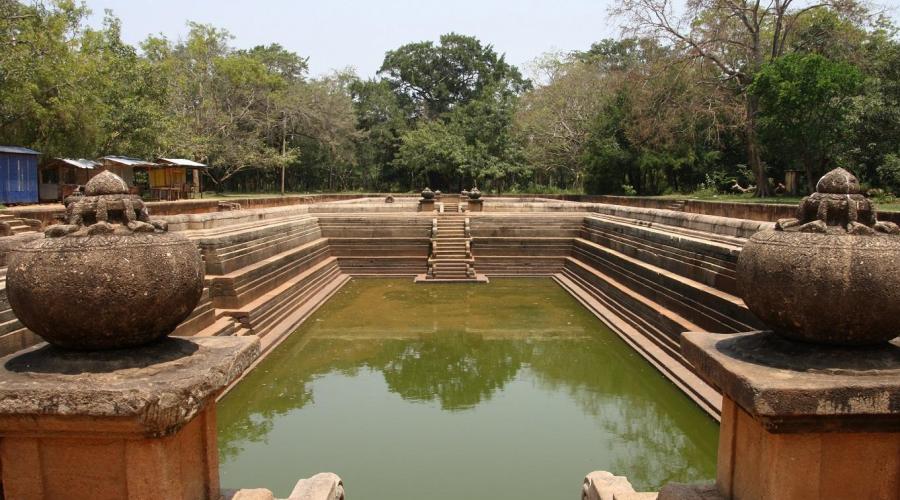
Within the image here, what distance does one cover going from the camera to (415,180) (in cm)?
4181

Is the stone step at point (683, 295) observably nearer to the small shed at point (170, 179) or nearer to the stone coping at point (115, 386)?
the stone coping at point (115, 386)

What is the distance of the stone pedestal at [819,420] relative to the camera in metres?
2.31

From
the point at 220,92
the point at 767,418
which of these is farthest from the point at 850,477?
the point at 220,92

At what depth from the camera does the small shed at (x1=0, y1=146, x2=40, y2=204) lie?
54.5 ft

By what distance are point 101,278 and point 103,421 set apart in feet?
1.76

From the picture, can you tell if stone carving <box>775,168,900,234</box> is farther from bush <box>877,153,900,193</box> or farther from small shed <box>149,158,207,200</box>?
small shed <box>149,158,207,200</box>

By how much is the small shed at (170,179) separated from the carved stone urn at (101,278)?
68.1 feet

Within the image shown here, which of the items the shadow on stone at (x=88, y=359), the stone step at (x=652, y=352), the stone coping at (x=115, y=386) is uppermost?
the shadow on stone at (x=88, y=359)

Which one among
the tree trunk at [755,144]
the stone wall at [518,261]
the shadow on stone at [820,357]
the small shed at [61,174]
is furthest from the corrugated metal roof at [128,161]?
the shadow on stone at [820,357]

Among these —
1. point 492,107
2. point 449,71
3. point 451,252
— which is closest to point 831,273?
point 451,252

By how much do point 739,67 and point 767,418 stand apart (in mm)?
25747

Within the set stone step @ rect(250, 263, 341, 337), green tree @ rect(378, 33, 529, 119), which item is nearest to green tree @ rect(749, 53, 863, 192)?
stone step @ rect(250, 263, 341, 337)

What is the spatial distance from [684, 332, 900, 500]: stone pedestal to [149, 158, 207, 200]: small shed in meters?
22.2

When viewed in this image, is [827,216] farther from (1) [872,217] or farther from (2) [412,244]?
(2) [412,244]
